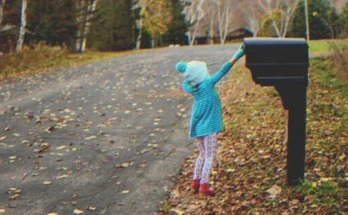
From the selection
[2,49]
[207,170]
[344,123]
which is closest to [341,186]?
[207,170]

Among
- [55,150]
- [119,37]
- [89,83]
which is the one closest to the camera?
[55,150]

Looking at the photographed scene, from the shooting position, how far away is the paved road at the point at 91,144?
21.0 ft

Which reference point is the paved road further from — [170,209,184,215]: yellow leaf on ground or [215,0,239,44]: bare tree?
[215,0,239,44]: bare tree

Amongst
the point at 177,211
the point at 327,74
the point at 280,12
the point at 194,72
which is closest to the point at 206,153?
the point at 177,211

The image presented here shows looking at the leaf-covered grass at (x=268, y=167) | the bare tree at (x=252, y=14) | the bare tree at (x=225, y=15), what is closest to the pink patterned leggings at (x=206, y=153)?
the leaf-covered grass at (x=268, y=167)

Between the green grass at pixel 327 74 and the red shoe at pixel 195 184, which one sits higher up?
the green grass at pixel 327 74

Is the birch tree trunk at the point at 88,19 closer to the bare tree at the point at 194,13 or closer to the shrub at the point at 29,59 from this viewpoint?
the shrub at the point at 29,59

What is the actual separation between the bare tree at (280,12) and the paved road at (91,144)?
38.7m

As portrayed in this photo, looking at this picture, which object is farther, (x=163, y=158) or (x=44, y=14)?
(x=44, y=14)

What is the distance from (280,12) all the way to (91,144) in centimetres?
4791

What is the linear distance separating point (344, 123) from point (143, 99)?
621cm

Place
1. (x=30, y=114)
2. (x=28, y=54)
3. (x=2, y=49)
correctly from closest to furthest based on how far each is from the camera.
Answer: (x=30, y=114) → (x=28, y=54) → (x=2, y=49)

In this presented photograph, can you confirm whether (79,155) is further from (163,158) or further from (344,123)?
(344,123)

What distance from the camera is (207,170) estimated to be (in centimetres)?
620
